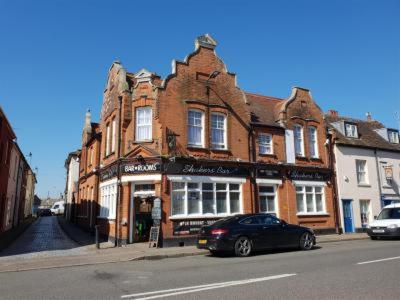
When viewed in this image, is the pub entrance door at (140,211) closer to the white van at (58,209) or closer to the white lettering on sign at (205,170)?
the white lettering on sign at (205,170)

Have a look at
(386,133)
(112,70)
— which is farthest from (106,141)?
(386,133)

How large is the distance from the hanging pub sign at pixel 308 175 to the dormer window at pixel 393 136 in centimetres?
951

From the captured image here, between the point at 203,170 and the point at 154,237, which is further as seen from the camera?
the point at 203,170

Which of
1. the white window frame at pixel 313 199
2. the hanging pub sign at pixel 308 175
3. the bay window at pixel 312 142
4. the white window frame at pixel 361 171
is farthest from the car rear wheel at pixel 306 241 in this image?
the white window frame at pixel 361 171

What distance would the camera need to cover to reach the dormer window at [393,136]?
2889 cm

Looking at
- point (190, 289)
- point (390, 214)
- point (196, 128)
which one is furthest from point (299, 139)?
point (190, 289)

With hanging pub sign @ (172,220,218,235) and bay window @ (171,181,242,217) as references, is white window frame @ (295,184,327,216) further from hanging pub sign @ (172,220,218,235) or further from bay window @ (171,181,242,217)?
hanging pub sign @ (172,220,218,235)

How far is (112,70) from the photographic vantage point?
73.2 feet

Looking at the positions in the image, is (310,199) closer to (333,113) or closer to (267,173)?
(267,173)

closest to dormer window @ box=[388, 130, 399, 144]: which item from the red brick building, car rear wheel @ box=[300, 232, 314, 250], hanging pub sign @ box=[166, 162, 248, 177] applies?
the red brick building

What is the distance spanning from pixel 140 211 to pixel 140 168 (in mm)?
→ 3061

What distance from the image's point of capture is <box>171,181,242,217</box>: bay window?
1742 centimetres

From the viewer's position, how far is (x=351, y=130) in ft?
87.2

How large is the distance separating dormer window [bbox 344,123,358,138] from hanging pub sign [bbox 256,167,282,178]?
8.56 meters
